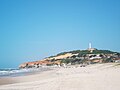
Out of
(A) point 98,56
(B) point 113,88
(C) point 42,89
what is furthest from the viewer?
(A) point 98,56

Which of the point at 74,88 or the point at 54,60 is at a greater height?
the point at 54,60

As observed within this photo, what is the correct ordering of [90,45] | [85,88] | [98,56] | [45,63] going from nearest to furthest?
1. [85,88]
2. [98,56]
3. [45,63]
4. [90,45]

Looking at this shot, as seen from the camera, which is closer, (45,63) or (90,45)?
(45,63)

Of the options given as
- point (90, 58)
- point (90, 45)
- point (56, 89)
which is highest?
point (90, 45)

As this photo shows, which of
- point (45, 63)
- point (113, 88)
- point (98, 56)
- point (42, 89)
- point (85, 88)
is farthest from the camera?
point (45, 63)

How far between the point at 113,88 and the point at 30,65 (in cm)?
8727

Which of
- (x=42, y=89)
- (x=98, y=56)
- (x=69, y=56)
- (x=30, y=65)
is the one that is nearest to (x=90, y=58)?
(x=98, y=56)

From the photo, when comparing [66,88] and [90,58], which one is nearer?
[66,88]

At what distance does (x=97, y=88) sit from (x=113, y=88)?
2.41ft

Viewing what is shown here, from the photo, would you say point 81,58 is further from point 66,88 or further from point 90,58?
point 66,88

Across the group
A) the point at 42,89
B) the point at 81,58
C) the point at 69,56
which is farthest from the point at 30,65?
the point at 42,89

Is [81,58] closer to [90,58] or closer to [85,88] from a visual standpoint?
[90,58]

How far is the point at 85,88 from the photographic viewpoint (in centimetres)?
1077

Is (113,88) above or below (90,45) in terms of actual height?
below
